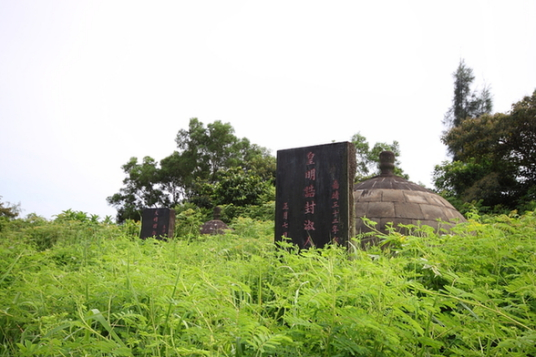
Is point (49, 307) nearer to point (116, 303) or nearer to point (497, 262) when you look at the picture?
point (116, 303)

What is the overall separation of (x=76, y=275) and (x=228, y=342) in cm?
158

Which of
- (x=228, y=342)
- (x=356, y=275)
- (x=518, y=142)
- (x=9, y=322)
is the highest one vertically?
(x=518, y=142)

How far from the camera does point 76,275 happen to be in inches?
105

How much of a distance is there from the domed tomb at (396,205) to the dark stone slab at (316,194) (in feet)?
3.96

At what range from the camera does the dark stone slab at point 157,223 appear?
9367 millimetres

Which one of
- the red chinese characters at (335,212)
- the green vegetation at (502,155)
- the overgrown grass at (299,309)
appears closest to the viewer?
the overgrown grass at (299,309)

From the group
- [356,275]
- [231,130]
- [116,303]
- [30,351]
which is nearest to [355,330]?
[356,275]

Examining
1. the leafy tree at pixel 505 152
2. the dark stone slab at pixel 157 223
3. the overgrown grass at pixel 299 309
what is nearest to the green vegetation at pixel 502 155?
the leafy tree at pixel 505 152

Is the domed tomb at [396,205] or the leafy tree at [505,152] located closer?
the domed tomb at [396,205]

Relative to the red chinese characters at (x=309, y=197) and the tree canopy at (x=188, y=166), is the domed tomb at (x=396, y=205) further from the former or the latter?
the tree canopy at (x=188, y=166)

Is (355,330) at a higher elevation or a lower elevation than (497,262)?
lower

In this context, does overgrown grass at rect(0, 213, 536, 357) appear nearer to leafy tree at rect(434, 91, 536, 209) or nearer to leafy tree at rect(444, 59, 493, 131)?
leafy tree at rect(434, 91, 536, 209)

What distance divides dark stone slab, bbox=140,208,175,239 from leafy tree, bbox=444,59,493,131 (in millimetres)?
23889

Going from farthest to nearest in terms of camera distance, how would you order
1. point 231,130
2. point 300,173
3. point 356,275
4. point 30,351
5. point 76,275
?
1. point 231,130
2. point 300,173
3. point 76,275
4. point 356,275
5. point 30,351
